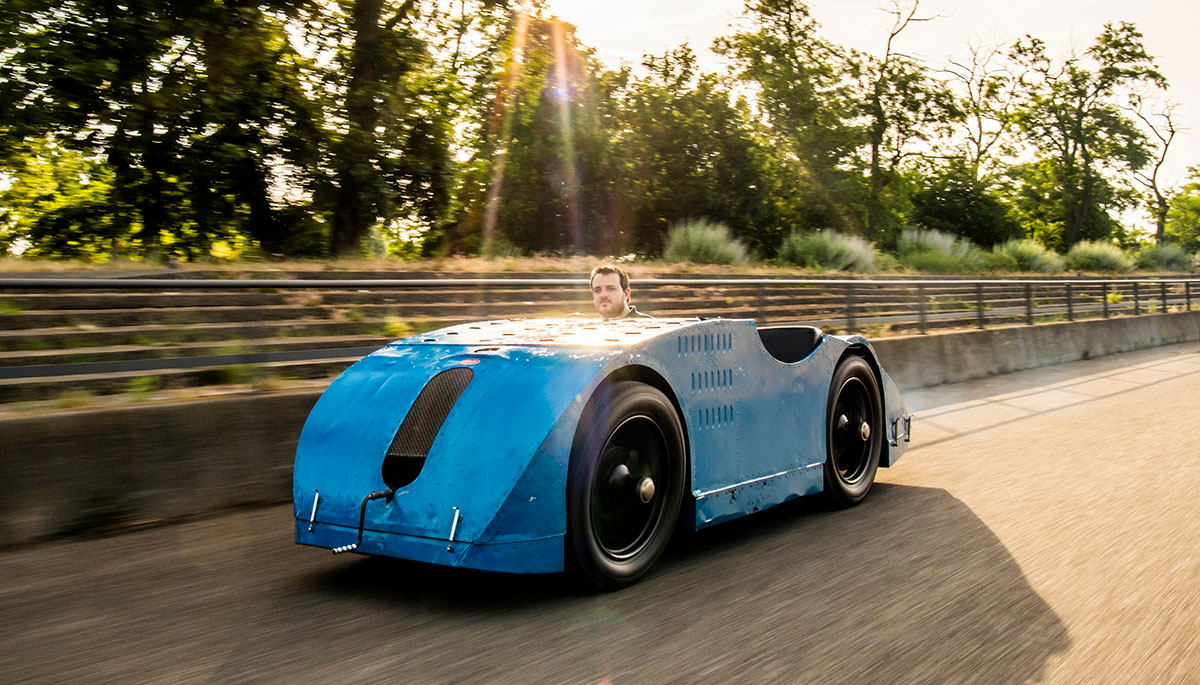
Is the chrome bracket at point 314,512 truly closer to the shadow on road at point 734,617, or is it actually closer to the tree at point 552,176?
the shadow on road at point 734,617

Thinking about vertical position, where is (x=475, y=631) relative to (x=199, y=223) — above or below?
below

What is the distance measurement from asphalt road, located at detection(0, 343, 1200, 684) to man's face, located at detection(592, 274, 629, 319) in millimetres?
1367

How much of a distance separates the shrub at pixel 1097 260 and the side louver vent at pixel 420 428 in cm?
4247

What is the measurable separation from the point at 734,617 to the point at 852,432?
2.48 metres

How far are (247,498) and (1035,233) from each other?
7739cm

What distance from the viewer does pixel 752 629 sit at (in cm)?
350

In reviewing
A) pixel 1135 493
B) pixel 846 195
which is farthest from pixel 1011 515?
pixel 846 195

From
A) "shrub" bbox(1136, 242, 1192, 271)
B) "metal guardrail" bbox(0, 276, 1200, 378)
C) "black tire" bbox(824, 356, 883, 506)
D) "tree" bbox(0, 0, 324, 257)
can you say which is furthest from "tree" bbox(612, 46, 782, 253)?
"black tire" bbox(824, 356, 883, 506)

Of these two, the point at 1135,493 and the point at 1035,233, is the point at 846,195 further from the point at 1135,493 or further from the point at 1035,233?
the point at 1035,233

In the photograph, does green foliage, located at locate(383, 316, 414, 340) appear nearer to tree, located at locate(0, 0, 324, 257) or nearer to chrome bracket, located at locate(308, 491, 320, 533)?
chrome bracket, located at locate(308, 491, 320, 533)

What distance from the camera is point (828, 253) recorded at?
28375 mm

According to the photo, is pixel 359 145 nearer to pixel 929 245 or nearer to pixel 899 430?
pixel 899 430

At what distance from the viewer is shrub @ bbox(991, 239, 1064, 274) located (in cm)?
3812

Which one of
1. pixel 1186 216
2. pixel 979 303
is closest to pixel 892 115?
pixel 979 303
